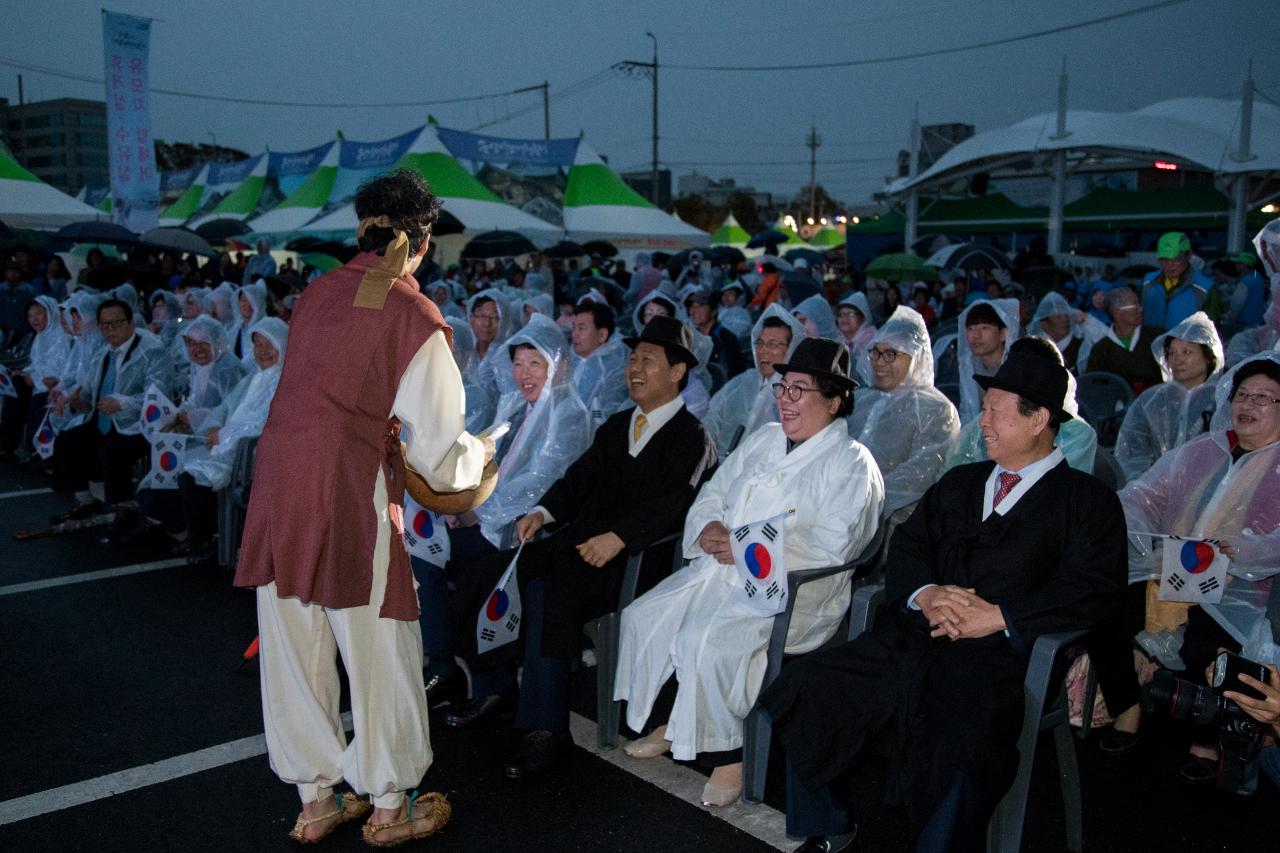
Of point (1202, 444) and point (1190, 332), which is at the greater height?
point (1190, 332)

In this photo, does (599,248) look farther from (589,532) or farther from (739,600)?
(739,600)

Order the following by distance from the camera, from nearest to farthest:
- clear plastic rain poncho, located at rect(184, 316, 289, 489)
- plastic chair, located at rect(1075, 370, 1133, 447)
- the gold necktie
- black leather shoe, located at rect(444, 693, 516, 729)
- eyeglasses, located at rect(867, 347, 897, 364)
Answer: black leather shoe, located at rect(444, 693, 516, 729) → the gold necktie → eyeglasses, located at rect(867, 347, 897, 364) → clear plastic rain poncho, located at rect(184, 316, 289, 489) → plastic chair, located at rect(1075, 370, 1133, 447)

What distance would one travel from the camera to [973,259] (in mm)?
17922

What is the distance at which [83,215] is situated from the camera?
1521 cm

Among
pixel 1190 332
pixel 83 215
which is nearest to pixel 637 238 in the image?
pixel 83 215

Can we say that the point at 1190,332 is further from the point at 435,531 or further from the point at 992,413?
the point at 435,531

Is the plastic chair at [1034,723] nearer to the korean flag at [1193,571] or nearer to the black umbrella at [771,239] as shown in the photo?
the korean flag at [1193,571]

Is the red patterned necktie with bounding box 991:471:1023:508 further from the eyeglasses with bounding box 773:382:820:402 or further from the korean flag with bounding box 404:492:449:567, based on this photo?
the korean flag with bounding box 404:492:449:567

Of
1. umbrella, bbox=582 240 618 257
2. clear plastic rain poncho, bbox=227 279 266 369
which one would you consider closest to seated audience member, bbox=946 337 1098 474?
clear plastic rain poncho, bbox=227 279 266 369

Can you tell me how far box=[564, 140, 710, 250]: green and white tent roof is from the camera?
18484mm

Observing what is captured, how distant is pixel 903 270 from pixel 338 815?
17867mm

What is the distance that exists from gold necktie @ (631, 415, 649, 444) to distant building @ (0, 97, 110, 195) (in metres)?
113

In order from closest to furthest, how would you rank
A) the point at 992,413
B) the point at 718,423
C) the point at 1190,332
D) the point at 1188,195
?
the point at 992,413 < the point at 1190,332 < the point at 718,423 < the point at 1188,195

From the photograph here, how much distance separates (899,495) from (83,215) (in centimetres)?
1455
